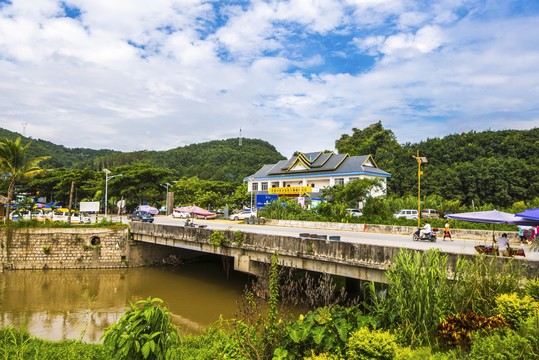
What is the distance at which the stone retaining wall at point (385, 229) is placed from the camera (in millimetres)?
19625

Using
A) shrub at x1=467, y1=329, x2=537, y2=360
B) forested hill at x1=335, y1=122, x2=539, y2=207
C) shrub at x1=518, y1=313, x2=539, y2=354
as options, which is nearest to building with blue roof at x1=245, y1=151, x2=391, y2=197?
forested hill at x1=335, y1=122, x2=539, y2=207

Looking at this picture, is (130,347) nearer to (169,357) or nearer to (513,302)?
(169,357)

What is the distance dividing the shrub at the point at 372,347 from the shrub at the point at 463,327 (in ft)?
2.95

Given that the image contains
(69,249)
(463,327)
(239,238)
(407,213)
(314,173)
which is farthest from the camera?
(314,173)

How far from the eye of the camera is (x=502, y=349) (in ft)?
14.4

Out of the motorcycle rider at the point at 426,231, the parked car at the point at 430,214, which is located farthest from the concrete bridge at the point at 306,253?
the parked car at the point at 430,214

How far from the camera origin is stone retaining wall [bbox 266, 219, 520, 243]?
19625 millimetres

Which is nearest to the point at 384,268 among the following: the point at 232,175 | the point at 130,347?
the point at 130,347

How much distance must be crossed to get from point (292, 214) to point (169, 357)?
2537cm

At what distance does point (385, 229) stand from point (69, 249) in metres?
20.7

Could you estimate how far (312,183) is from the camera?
50.5 m

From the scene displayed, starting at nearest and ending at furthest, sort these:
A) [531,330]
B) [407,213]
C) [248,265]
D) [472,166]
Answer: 1. [531,330]
2. [248,265]
3. [407,213]
4. [472,166]

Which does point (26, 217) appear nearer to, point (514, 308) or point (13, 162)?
point (13, 162)

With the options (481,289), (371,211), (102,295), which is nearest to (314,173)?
(371,211)
